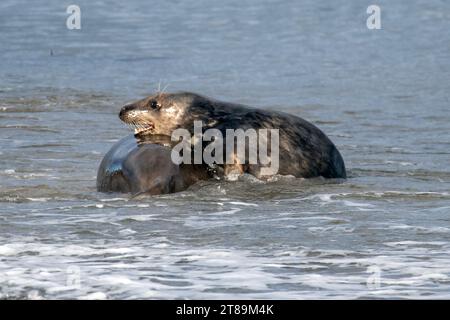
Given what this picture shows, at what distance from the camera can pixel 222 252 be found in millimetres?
7363

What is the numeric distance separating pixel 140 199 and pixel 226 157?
898 millimetres

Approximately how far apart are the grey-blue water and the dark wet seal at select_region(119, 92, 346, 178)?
8.7 inches

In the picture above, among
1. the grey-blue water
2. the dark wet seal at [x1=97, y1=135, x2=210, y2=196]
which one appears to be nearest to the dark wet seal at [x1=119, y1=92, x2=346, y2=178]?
the grey-blue water

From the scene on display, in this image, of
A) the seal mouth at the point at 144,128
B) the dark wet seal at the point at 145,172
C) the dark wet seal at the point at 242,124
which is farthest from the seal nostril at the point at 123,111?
the dark wet seal at the point at 145,172

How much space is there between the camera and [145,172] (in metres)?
9.12

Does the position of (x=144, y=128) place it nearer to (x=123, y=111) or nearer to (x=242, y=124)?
(x=123, y=111)

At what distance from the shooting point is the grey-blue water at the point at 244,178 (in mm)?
6840

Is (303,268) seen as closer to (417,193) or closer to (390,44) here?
(417,193)

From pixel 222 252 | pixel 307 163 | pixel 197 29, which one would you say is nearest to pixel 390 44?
pixel 197 29

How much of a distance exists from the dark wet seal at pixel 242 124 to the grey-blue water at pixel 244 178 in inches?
8.7

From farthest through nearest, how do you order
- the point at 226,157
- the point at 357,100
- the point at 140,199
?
1. the point at 357,100
2. the point at 226,157
3. the point at 140,199

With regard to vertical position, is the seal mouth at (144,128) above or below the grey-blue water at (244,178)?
above

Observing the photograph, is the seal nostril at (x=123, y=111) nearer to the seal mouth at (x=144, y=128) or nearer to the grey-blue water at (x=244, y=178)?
the seal mouth at (x=144, y=128)

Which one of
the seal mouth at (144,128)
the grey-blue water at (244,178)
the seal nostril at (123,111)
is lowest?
the grey-blue water at (244,178)
